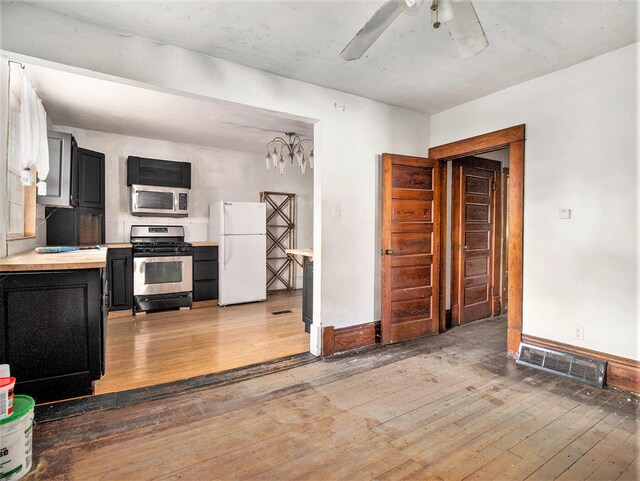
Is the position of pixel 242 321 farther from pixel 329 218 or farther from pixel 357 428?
pixel 357 428

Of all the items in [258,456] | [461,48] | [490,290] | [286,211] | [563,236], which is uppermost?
[461,48]

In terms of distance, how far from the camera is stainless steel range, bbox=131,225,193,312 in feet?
14.4

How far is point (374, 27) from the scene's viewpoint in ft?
5.23

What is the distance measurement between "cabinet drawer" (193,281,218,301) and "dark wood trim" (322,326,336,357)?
2440 mm

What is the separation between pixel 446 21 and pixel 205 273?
424cm

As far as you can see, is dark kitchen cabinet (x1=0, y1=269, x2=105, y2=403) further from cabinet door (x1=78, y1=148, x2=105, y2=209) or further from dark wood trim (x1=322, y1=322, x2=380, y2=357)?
cabinet door (x1=78, y1=148, x2=105, y2=209)

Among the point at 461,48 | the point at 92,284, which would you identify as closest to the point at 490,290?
the point at 461,48

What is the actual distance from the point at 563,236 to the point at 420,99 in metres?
1.74

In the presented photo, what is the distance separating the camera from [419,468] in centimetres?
160

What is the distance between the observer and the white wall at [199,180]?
15.3 ft

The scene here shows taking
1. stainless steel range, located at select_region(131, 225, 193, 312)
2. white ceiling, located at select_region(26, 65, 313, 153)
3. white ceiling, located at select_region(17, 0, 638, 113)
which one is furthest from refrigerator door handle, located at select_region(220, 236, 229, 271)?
white ceiling, located at select_region(17, 0, 638, 113)

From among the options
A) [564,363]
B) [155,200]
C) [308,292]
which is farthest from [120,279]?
[564,363]

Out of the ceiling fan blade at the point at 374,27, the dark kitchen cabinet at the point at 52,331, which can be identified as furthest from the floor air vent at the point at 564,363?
the dark kitchen cabinet at the point at 52,331

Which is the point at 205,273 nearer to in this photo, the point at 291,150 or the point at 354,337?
the point at 291,150
